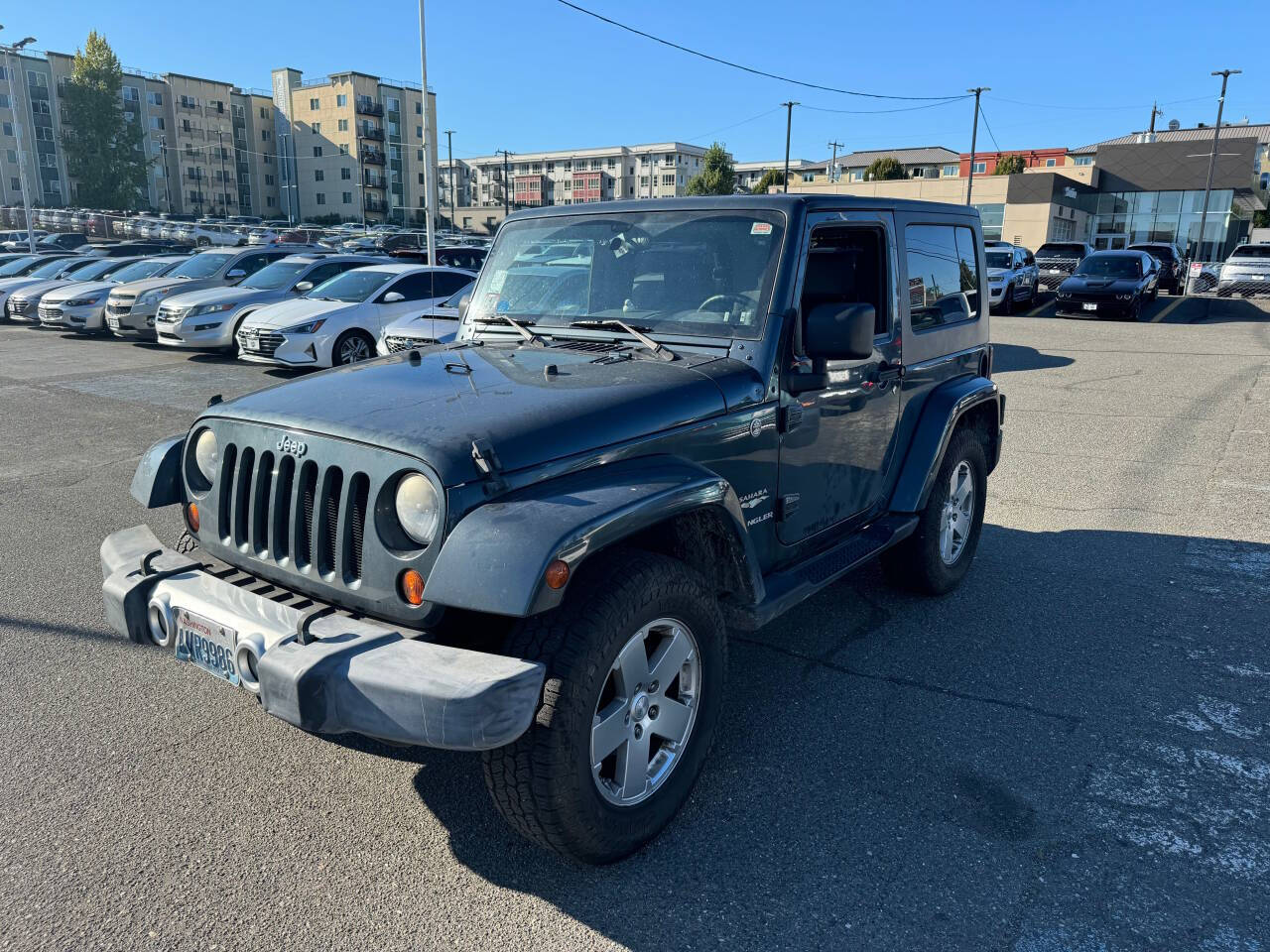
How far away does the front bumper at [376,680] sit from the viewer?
7.30 ft

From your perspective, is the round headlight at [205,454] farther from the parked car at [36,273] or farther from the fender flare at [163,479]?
the parked car at [36,273]

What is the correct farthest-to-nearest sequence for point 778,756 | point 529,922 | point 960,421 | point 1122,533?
point 1122,533 → point 960,421 → point 778,756 → point 529,922

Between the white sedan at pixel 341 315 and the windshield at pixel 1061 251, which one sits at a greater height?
the windshield at pixel 1061 251

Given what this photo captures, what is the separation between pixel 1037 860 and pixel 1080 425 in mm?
8013

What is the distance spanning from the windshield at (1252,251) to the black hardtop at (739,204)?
94.1 feet

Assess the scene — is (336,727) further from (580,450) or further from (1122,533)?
(1122,533)

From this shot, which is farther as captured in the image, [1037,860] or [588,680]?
[1037,860]

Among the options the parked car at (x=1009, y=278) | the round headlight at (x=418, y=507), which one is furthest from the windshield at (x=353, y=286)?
the parked car at (x=1009, y=278)

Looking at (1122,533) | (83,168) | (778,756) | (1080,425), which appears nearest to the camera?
(778,756)

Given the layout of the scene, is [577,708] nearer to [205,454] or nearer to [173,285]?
[205,454]

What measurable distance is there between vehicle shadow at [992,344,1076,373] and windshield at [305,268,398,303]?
920cm

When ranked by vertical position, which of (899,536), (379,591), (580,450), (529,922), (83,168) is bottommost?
(529,922)

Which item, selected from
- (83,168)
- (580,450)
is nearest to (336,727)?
(580,450)

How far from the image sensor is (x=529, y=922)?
2.53 meters
